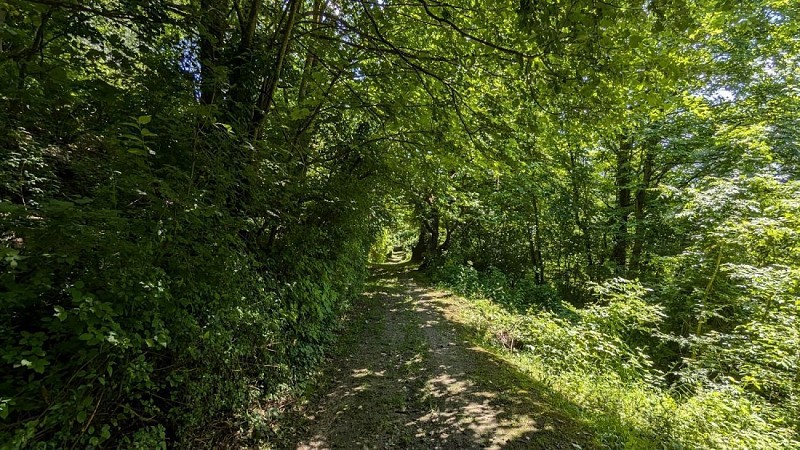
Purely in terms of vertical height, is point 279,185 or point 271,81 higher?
point 271,81

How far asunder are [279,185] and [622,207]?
13.9 m

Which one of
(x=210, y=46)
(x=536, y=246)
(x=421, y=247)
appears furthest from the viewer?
(x=421, y=247)

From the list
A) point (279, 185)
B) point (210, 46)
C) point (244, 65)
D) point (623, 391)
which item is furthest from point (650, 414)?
point (210, 46)

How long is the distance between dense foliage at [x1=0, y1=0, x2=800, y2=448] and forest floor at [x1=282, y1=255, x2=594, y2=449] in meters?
0.63

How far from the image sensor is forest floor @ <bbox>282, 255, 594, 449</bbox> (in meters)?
3.99

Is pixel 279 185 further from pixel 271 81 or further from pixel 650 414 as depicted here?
pixel 650 414

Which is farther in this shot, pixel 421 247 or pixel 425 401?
pixel 421 247

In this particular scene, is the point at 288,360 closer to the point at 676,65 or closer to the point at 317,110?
the point at 317,110

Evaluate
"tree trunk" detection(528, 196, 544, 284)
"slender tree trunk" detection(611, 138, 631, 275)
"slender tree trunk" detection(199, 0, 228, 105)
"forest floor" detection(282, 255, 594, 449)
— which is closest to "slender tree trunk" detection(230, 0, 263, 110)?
"slender tree trunk" detection(199, 0, 228, 105)

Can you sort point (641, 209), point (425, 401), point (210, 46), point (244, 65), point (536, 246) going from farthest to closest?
point (536, 246) → point (641, 209) → point (425, 401) → point (244, 65) → point (210, 46)

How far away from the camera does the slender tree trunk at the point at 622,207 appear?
12546 mm

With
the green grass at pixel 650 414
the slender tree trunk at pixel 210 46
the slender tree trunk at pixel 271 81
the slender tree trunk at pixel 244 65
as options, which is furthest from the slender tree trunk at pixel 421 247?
the slender tree trunk at pixel 210 46

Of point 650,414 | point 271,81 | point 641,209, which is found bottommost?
point 650,414

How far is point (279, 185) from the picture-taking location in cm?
424
